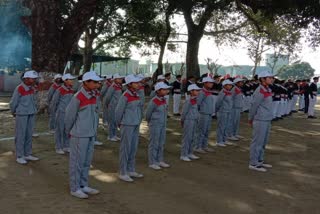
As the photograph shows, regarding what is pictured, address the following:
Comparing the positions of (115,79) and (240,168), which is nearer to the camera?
(240,168)

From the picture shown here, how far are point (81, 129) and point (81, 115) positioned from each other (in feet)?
0.75

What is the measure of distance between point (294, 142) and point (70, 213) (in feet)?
29.5

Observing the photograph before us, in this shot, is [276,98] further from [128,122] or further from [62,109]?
[128,122]

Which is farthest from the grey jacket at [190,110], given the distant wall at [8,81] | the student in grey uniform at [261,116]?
the distant wall at [8,81]

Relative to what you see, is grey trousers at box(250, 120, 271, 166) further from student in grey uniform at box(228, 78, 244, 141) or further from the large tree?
the large tree

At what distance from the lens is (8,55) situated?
36.6 meters

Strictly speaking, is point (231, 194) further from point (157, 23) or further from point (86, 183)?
point (157, 23)

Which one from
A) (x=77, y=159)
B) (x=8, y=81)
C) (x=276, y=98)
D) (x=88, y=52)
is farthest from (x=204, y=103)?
(x=8, y=81)

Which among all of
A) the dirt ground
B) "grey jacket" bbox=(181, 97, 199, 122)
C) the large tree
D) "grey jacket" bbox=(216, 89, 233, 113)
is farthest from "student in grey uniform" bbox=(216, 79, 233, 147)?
the large tree

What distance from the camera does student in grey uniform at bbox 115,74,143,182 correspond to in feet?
25.5

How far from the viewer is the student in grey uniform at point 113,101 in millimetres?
12023

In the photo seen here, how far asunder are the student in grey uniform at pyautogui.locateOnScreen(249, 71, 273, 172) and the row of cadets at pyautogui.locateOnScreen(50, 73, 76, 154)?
429 cm

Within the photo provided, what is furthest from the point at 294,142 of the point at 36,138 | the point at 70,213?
the point at 70,213

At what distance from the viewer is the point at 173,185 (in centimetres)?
757
